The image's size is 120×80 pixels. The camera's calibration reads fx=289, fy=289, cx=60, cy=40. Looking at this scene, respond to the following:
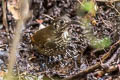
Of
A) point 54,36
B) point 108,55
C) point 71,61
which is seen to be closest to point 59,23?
point 54,36

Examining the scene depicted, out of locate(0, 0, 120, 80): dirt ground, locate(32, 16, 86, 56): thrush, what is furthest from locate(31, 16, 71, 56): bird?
locate(0, 0, 120, 80): dirt ground

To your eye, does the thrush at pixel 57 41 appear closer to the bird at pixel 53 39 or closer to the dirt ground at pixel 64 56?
the bird at pixel 53 39

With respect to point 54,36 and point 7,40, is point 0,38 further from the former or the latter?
point 54,36

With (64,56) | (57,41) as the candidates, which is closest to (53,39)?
(57,41)

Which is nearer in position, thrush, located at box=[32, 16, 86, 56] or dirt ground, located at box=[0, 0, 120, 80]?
dirt ground, located at box=[0, 0, 120, 80]

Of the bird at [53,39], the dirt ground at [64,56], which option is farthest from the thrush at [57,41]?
the dirt ground at [64,56]

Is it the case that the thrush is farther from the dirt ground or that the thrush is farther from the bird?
the dirt ground

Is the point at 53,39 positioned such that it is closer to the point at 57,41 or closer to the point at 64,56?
the point at 57,41

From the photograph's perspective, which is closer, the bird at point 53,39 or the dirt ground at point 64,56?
the dirt ground at point 64,56
